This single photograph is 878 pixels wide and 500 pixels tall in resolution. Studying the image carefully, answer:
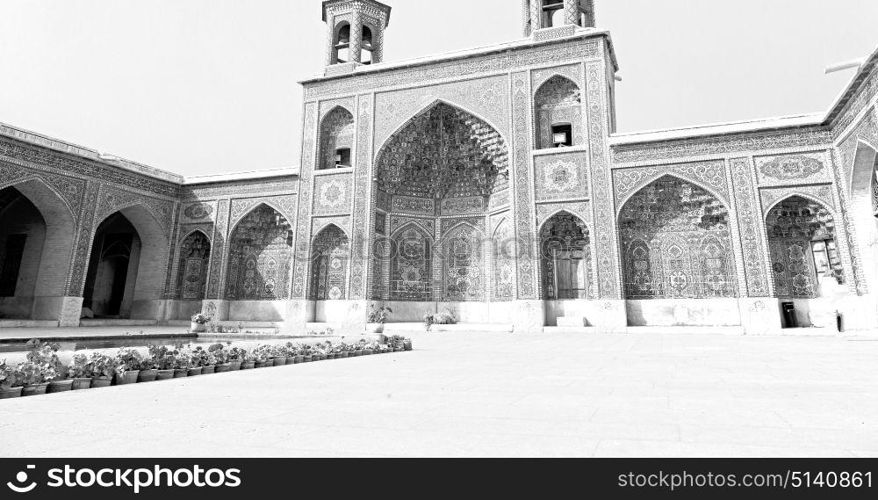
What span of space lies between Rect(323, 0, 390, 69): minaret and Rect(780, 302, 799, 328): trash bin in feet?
47.3

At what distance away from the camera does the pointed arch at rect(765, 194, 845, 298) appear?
38.4ft

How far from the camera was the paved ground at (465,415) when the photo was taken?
1674mm

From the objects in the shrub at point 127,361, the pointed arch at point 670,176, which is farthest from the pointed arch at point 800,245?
the shrub at point 127,361

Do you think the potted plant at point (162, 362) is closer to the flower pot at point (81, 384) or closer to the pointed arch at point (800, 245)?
the flower pot at point (81, 384)

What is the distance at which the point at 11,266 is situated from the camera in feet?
52.5

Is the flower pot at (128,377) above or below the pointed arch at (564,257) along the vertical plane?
below

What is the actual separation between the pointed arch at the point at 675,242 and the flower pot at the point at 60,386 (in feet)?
39.8

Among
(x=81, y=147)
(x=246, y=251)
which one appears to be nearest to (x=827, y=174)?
(x=246, y=251)

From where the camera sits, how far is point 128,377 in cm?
369

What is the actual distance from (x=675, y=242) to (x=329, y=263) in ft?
33.5

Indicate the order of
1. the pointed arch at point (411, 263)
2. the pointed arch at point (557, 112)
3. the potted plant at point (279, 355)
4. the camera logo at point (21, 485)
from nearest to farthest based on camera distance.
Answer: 1. the camera logo at point (21, 485)
2. the potted plant at point (279, 355)
3. the pointed arch at point (557, 112)
4. the pointed arch at point (411, 263)

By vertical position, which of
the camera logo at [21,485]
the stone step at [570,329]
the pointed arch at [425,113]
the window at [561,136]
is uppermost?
the pointed arch at [425,113]

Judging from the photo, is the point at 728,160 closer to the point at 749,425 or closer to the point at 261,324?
the point at 749,425

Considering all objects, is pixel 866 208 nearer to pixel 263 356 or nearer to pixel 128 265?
pixel 263 356
